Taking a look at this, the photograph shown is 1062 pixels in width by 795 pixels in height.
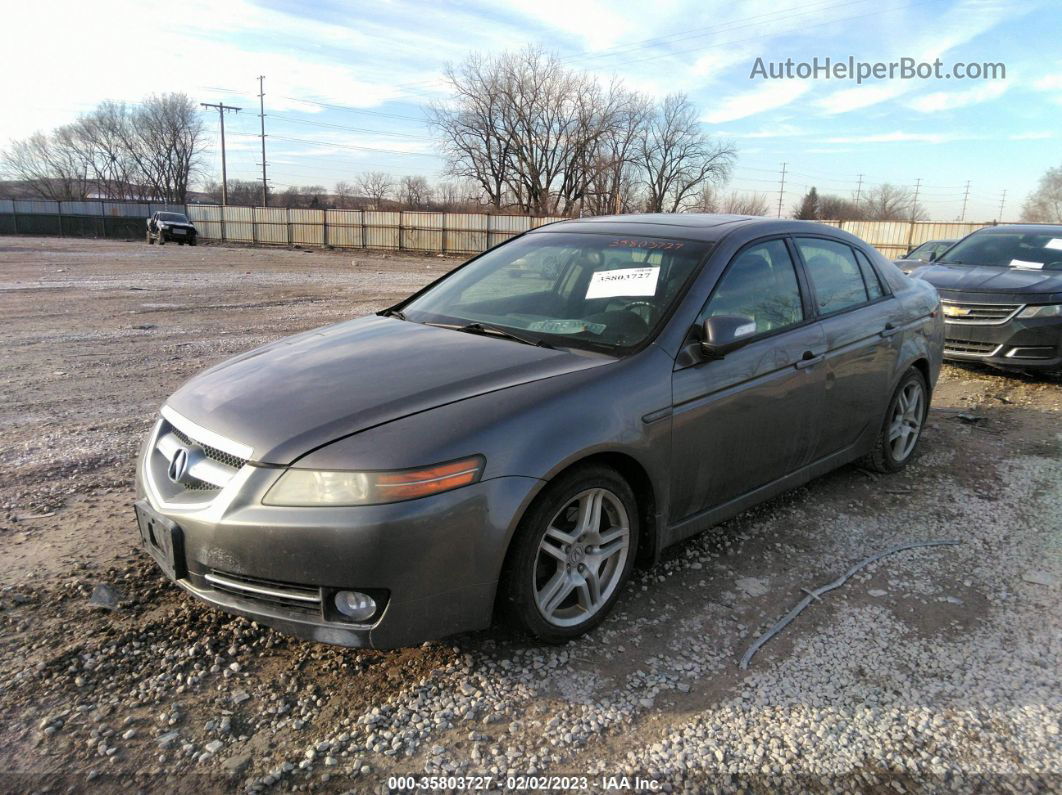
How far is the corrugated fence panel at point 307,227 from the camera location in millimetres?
39844

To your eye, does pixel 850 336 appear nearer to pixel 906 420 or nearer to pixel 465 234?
pixel 906 420

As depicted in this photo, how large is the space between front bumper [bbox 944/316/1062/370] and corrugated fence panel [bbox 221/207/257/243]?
41.3 meters

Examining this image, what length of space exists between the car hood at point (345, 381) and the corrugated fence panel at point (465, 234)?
3154 cm

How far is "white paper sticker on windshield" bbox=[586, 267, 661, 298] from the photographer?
3.36 meters

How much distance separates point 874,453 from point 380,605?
3555 millimetres

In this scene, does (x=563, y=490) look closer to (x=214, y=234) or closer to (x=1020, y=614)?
(x=1020, y=614)

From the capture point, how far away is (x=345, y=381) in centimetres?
283

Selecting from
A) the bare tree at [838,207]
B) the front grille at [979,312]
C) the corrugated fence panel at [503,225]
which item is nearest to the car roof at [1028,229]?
the front grille at [979,312]

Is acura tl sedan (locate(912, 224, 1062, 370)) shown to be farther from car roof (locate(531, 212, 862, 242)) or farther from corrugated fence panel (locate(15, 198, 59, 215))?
corrugated fence panel (locate(15, 198, 59, 215))

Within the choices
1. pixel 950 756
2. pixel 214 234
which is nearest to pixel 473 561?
pixel 950 756

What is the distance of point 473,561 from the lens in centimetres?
241

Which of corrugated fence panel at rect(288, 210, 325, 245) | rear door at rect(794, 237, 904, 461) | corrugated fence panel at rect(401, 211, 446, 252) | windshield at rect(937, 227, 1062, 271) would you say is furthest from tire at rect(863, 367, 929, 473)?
corrugated fence panel at rect(288, 210, 325, 245)

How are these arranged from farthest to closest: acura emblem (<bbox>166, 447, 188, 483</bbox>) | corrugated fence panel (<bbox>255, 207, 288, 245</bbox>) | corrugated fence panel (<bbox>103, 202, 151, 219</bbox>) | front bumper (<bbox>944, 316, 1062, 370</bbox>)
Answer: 1. corrugated fence panel (<bbox>103, 202, 151, 219</bbox>)
2. corrugated fence panel (<bbox>255, 207, 288, 245</bbox>)
3. front bumper (<bbox>944, 316, 1062, 370</bbox>)
4. acura emblem (<bbox>166, 447, 188, 483</bbox>)

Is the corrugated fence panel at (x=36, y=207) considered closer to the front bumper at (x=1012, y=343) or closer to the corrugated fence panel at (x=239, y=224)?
the corrugated fence panel at (x=239, y=224)
